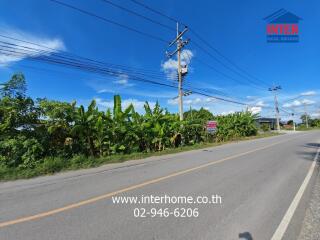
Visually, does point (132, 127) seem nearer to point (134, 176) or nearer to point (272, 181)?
point (134, 176)

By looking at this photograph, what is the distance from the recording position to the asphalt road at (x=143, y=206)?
3799mm

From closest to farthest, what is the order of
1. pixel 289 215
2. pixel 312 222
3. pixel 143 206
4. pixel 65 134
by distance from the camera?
pixel 312 222 → pixel 289 215 → pixel 143 206 → pixel 65 134

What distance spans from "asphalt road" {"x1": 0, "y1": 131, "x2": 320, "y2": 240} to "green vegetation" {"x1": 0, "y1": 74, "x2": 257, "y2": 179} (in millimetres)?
2234

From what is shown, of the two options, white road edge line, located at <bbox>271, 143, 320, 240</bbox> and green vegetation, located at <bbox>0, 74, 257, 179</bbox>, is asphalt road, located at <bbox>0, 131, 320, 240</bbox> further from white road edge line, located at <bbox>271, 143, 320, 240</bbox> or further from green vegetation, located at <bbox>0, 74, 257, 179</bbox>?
green vegetation, located at <bbox>0, 74, 257, 179</bbox>

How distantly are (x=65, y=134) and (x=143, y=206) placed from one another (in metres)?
8.14

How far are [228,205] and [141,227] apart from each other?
2.00 metres

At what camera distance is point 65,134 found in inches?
464

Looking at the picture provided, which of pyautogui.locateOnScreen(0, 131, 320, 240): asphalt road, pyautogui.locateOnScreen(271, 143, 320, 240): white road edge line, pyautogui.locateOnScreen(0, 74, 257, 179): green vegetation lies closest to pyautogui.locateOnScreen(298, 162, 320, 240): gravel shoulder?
pyautogui.locateOnScreen(271, 143, 320, 240): white road edge line

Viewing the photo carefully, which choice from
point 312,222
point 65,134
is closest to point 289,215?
point 312,222

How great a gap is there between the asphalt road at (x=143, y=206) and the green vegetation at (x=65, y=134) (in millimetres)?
2234

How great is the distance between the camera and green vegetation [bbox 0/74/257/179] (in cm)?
976

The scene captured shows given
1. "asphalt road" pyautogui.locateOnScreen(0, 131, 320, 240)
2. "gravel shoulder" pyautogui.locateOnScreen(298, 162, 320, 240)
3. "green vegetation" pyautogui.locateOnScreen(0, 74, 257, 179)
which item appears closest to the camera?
"gravel shoulder" pyautogui.locateOnScreen(298, 162, 320, 240)

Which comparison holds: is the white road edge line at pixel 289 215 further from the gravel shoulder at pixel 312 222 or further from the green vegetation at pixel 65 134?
the green vegetation at pixel 65 134

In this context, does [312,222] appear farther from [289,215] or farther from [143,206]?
[143,206]
